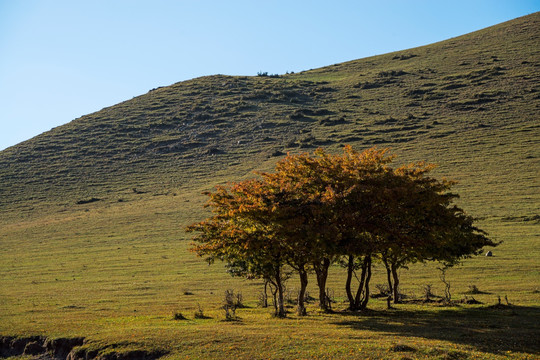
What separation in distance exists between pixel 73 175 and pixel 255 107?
63063 mm

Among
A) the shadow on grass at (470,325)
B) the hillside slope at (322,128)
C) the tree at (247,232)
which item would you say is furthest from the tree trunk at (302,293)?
the hillside slope at (322,128)

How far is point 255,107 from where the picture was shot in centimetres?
16875

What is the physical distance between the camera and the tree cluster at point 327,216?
1176 inches

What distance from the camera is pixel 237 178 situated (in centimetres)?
10888

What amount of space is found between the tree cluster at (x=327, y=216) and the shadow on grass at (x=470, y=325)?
3816mm

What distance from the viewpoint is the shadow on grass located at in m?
23.4

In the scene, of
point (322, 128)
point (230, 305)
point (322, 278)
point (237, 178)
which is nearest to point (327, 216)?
point (322, 278)

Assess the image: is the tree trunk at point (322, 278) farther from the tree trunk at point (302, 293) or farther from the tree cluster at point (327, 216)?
the tree trunk at point (302, 293)

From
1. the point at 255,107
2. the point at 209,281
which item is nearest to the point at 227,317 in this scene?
the point at 209,281

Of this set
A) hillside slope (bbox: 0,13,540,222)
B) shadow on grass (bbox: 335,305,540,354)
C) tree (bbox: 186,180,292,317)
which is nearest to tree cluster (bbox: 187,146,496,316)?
tree (bbox: 186,180,292,317)

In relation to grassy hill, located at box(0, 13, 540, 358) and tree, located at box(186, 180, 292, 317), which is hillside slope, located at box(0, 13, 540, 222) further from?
tree, located at box(186, 180, 292, 317)

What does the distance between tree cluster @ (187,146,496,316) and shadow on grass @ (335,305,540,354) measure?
12.5 feet

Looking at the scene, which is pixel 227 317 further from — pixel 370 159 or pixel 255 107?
pixel 255 107

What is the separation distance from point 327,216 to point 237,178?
78.9 metres
